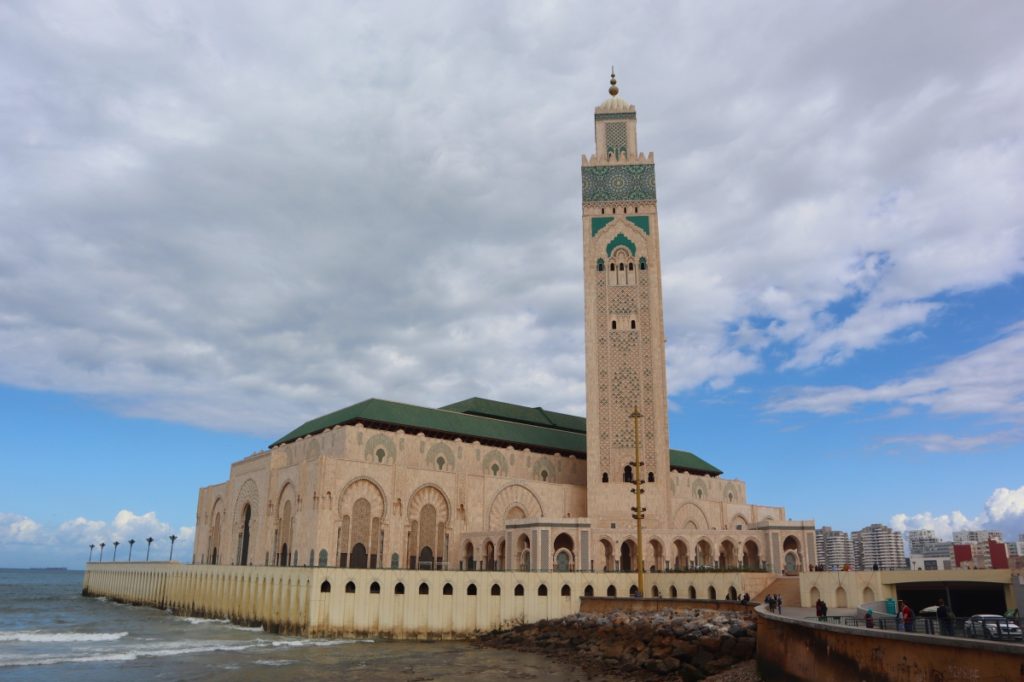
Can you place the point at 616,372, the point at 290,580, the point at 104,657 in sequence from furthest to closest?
the point at 616,372, the point at 290,580, the point at 104,657

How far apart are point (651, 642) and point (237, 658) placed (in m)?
16.1

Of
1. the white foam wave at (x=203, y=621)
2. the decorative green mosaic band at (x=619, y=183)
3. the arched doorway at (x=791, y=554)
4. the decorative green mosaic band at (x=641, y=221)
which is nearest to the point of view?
the white foam wave at (x=203, y=621)

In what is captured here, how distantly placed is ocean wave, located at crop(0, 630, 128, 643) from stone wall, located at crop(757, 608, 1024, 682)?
32.1 m

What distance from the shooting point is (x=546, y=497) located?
5294 cm

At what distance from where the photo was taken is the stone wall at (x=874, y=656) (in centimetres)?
1204

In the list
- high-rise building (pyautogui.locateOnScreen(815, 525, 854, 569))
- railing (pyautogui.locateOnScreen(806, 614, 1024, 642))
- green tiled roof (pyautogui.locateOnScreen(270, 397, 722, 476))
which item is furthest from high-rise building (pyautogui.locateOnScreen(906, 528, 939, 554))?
railing (pyautogui.locateOnScreen(806, 614, 1024, 642))

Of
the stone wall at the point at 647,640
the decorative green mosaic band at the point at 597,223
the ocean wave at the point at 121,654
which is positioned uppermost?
the decorative green mosaic band at the point at 597,223

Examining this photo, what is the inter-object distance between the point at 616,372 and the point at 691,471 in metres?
17.2

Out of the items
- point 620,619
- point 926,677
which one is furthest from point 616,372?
point 926,677

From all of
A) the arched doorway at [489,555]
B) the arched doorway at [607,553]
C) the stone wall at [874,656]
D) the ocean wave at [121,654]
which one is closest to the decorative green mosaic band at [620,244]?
the arched doorway at [607,553]

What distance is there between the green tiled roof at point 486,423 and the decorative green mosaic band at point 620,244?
14927 millimetres

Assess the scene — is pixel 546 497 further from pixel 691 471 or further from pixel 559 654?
pixel 559 654

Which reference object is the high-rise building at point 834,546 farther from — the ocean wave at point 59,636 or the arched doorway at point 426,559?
the ocean wave at point 59,636

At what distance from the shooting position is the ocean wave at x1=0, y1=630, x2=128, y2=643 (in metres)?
37.3
